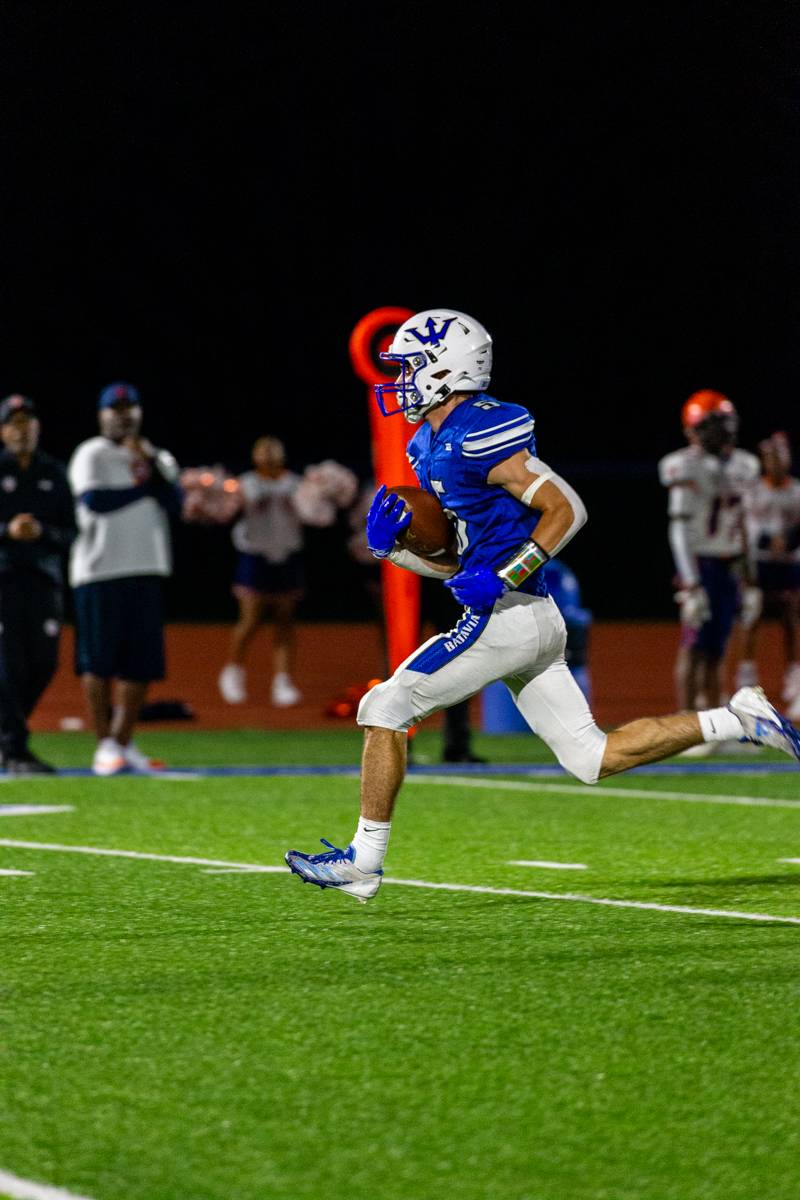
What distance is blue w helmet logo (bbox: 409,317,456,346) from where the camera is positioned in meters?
5.71

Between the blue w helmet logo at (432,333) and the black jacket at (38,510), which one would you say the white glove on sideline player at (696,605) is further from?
the blue w helmet logo at (432,333)

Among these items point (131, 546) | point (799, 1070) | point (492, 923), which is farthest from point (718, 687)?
point (799, 1070)

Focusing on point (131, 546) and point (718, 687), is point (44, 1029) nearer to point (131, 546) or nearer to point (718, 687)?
point (131, 546)

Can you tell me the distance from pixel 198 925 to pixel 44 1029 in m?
1.29

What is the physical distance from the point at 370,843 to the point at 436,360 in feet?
4.72

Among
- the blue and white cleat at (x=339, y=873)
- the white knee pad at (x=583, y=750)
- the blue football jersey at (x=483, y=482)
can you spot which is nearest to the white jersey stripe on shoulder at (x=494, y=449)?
the blue football jersey at (x=483, y=482)

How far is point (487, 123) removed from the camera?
2814 centimetres

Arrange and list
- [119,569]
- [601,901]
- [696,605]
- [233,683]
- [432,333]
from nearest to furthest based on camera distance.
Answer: [432,333]
[601,901]
[119,569]
[696,605]
[233,683]

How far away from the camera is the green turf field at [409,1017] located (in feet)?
10.6

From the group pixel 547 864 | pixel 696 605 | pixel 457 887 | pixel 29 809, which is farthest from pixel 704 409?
pixel 457 887

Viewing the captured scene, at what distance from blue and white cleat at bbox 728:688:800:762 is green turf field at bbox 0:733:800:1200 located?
0.51m

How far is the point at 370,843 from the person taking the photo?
5531 millimetres

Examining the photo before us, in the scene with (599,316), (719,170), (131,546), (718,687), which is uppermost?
(719,170)

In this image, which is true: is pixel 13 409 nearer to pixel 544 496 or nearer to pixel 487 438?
pixel 487 438
